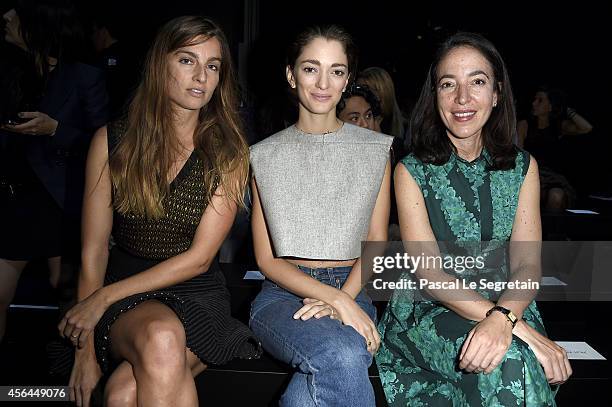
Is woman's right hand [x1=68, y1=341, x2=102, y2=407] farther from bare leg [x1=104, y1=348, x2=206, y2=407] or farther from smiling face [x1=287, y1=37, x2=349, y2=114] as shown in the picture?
smiling face [x1=287, y1=37, x2=349, y2=114]

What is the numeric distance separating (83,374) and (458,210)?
1271 millimetres

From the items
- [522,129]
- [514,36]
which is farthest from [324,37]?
[514,36]

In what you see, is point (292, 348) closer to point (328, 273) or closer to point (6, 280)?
point (328, 273)

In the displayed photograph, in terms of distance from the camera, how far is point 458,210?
2.07 meters

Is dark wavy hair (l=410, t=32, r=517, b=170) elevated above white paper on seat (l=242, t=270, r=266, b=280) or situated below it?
above

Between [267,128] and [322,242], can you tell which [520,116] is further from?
[322,242]

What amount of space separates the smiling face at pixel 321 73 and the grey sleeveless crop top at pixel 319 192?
0.13m

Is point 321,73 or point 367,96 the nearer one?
point 321,73

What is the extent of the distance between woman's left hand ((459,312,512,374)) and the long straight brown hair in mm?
807

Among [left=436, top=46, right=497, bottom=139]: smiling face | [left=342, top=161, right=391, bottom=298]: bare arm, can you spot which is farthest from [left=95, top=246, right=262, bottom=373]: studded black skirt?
[left=436, top=46, right=497, bottom=139]: smiling face

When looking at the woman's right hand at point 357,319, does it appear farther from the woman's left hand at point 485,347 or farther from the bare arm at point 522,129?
the bare arm at point 522,129

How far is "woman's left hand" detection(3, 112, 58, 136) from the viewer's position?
7.71 ft

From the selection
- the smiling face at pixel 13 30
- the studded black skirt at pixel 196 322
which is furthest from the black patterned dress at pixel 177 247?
the smiling face at pixel 13 30

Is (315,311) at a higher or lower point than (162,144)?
lower
